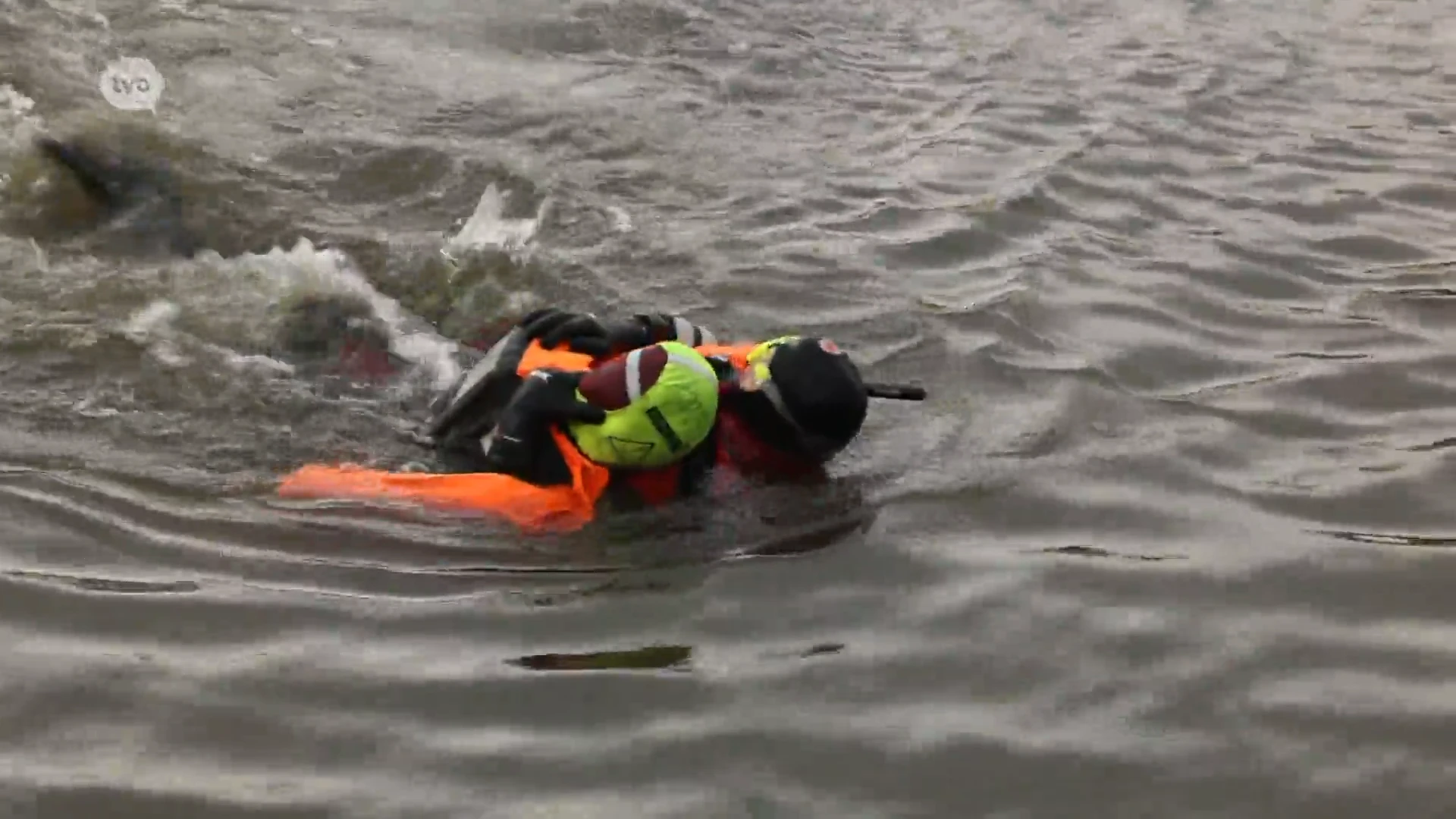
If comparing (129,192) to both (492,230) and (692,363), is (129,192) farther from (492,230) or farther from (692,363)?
(692,363)

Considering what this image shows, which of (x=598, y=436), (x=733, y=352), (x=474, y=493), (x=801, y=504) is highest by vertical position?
(x=733, y=352)

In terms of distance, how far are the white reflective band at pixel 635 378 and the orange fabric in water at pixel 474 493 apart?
260 mm

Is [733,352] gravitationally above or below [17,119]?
below

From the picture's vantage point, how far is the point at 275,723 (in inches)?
129

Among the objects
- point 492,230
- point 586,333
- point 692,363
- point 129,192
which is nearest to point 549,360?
point 586,333

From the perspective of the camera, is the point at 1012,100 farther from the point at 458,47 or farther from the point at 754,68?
the point at 458,47

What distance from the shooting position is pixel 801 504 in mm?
4711

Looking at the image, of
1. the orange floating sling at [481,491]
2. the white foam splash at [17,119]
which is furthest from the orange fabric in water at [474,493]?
the white foam splash at [17,119]

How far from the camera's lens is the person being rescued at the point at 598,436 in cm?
444

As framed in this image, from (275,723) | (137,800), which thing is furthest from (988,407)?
(137,800)
